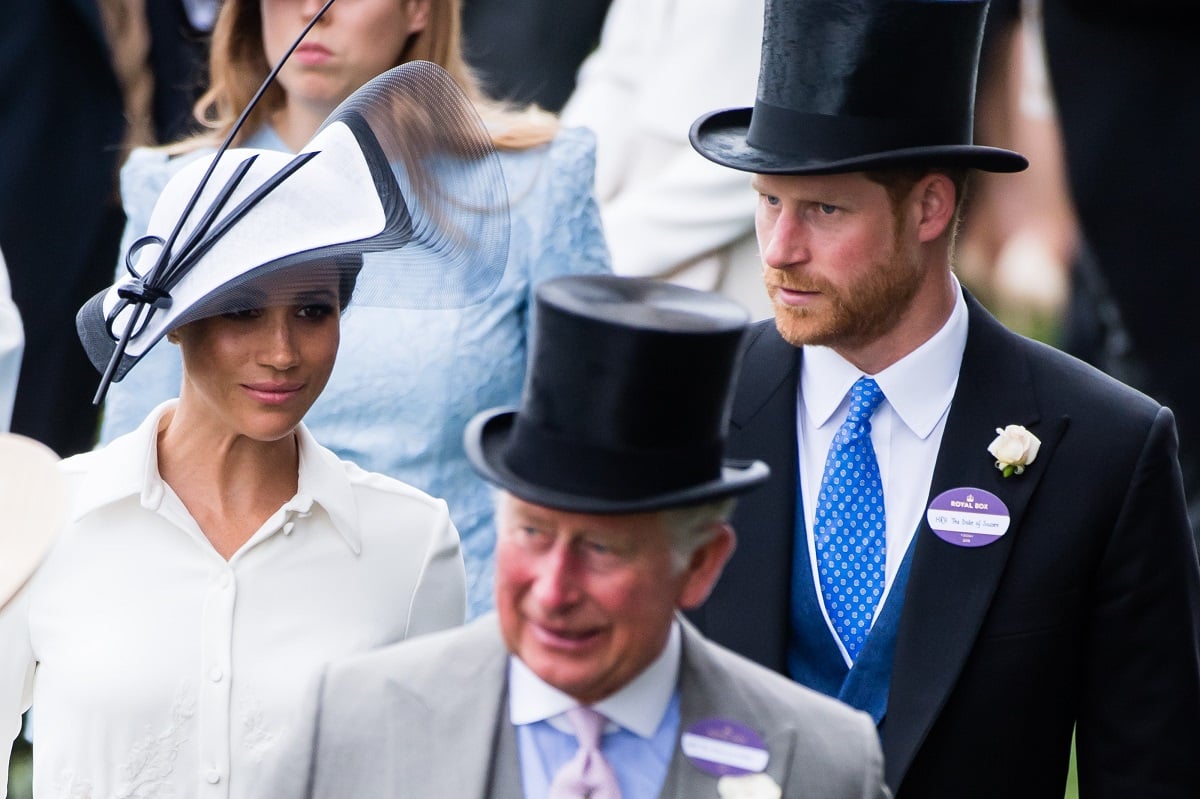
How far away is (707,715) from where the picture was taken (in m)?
3.20

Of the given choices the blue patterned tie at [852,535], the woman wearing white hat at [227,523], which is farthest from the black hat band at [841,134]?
the woman wearing white hat at [227,523]

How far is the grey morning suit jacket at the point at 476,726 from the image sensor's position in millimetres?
3125

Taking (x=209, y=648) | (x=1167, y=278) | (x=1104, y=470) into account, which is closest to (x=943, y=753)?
(x=1104, y=470)

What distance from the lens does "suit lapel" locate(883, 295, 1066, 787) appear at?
12.7 ft

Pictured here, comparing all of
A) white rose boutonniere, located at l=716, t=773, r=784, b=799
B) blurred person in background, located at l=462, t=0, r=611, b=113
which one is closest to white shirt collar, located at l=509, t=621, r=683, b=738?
white rose boutonniere, located at l=716, t=773, r=784, b=799

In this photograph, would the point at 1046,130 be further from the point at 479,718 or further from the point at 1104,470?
the point at 479,718

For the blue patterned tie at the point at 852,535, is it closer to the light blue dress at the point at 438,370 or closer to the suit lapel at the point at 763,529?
the suit lapel at the point at 763,529

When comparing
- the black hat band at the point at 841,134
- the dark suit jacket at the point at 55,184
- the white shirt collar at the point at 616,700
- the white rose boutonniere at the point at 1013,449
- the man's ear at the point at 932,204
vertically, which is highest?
the black hat band at the point at 841,134

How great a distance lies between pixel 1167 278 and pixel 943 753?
10.2 ft

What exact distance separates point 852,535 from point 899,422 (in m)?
0.24

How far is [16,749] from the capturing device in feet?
21.2

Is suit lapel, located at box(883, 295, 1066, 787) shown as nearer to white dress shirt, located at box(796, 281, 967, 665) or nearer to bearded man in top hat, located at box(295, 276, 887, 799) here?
white dress shirt, located at box(796, 281, 967, 665)

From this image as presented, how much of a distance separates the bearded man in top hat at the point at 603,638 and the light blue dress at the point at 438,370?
1442 mm

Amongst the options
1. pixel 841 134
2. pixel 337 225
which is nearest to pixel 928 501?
pixel 841 134
